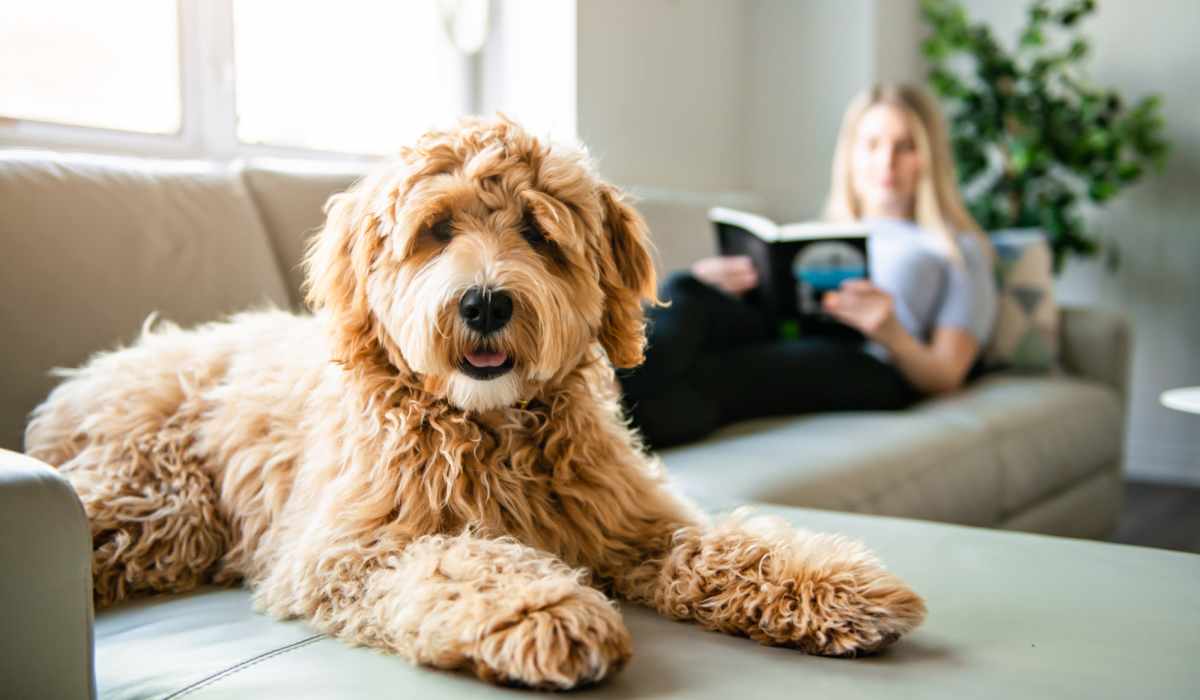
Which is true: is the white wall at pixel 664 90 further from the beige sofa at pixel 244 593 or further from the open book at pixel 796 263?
the open book at pixel 796 263

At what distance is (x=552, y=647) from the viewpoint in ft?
3.40

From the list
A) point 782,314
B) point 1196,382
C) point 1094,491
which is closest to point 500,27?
point 782,314

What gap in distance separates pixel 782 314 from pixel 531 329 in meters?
2.16

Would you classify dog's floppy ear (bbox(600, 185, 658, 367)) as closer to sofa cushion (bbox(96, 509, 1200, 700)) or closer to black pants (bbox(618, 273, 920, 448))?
Answer: sofa cushion (bbox(96, 509, 1200, 700))

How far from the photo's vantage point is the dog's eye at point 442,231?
53.1 inches

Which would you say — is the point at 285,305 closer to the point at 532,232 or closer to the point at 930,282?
the point at 532,232

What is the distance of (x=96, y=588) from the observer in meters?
1.47

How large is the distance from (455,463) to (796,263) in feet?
7.01

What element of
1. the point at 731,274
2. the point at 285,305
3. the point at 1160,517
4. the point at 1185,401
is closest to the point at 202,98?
the point at 285,305

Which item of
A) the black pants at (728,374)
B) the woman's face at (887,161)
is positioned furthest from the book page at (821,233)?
the woman's face at (887,161)

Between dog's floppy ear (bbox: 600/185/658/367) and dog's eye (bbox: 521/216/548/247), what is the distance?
140 millimetres

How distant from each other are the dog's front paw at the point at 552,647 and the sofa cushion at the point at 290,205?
1437 millimetres

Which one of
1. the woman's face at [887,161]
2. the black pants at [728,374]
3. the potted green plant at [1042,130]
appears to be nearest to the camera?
the black pants at [728,374]

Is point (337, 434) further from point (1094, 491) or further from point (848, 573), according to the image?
point (1094, 491)
